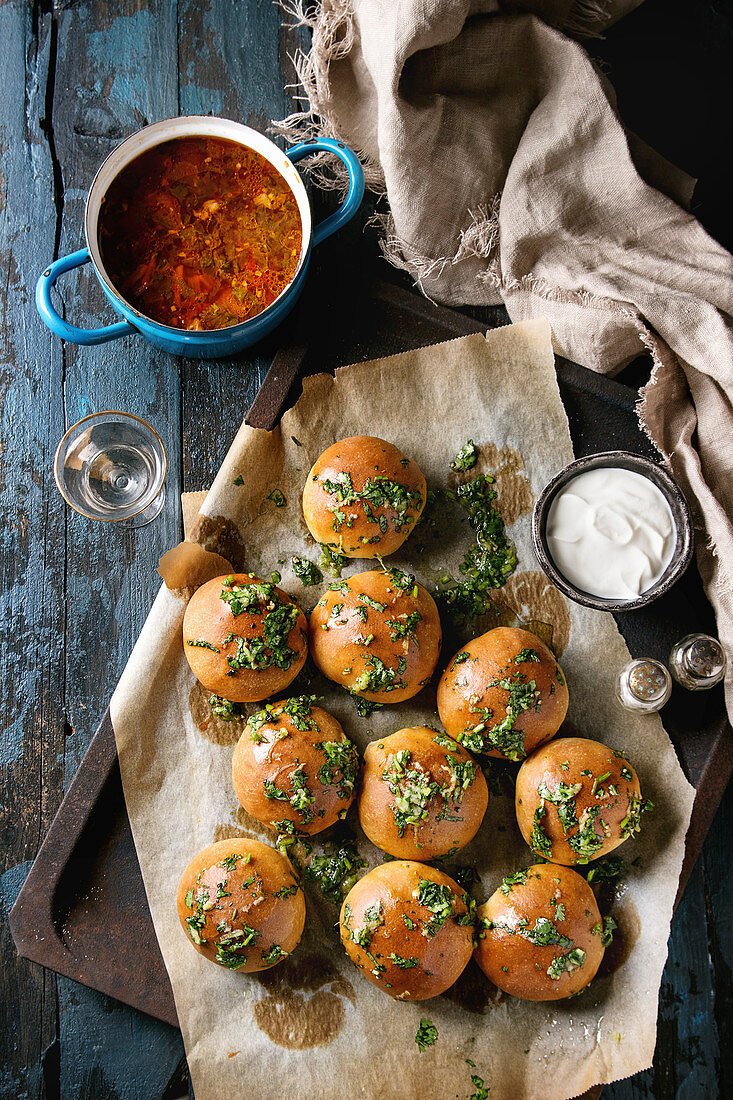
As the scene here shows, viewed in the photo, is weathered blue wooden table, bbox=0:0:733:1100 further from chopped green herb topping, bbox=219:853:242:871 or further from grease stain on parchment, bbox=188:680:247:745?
chopped green herb topping, bbox=219:853:242:871

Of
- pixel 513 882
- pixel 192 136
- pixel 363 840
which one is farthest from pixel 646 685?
pixel 192 136

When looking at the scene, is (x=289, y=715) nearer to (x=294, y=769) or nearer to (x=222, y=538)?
(x=294, y=769)

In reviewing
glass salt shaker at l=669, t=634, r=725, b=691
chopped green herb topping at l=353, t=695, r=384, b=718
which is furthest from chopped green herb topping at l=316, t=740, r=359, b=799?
glass salt shaker at l=669, t=634, r=725, b=691

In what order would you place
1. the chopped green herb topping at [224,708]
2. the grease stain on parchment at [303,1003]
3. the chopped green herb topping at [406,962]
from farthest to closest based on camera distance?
the chopped green herb topping at [224,708]
the grease stain on parchment at [303,1003]
the chopped green herb topping at [406,962]

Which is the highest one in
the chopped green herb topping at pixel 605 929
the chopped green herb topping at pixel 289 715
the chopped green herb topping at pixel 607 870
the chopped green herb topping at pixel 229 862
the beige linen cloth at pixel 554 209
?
the beige linen cloth at pixel 554 209

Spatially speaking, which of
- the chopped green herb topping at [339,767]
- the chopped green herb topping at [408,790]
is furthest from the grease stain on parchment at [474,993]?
the chopped green herb topping at [339,767]

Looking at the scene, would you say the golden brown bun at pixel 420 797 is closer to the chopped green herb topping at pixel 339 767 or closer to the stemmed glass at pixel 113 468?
the chopped green herb topping at pixel 339 767
